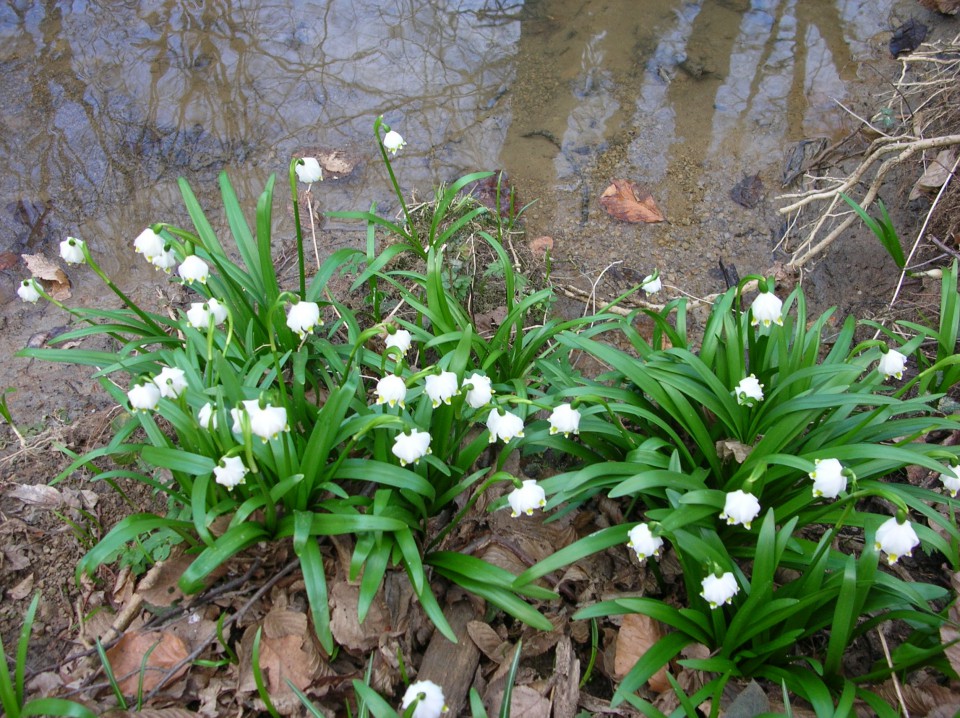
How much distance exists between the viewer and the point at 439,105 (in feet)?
15.3

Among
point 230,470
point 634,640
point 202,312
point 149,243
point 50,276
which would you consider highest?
point 149,243

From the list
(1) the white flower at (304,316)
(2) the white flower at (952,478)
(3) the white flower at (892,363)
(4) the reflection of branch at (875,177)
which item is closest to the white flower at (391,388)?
(1) the white flower at (304,316)

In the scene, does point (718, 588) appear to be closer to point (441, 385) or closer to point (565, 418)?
point (565, 418)

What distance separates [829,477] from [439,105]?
3716 millimetres

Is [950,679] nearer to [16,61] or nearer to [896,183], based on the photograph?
[896,183]

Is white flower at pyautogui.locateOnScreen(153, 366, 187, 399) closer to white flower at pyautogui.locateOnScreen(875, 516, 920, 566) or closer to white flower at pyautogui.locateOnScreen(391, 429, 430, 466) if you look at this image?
white flower at pyautogui.locateOnScreen(391, 429, 430, 466)

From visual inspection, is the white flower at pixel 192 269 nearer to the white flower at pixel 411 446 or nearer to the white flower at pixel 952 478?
the white flower at pixel 411 446

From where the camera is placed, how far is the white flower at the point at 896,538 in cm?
183

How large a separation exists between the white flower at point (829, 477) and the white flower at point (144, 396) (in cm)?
214

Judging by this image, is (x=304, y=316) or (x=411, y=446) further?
(x=304, y=316)

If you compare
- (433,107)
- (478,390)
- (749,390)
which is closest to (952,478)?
(749,390)

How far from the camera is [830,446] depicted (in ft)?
8.00

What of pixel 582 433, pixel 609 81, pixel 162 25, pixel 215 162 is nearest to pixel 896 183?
pixel 609 81

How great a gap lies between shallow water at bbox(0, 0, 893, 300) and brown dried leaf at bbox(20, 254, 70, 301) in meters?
0.11
